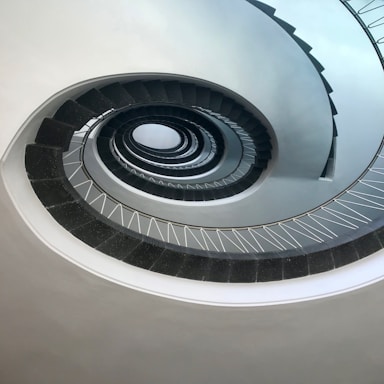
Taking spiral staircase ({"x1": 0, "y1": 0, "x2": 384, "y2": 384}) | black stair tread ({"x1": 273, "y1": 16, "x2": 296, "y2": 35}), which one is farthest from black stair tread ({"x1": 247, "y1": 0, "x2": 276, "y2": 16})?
spiral staircase ({"x1": 0, "y1": 0, "x2": 384, "y2": 384})

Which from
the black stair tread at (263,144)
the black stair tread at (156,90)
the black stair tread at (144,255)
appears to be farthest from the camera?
the black stair tread at (263,144)

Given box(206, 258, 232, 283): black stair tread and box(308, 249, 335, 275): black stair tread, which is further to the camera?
box(206, 258, 232, 283): black stair tread

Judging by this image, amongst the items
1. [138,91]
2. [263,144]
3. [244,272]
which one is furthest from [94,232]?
[263,144]

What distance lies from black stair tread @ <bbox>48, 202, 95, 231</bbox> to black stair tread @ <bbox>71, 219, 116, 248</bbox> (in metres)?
0.04

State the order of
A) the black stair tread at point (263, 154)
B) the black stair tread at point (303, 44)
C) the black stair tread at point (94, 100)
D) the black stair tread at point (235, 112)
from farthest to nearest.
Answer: the black stair tread at point (263, 154), the black stair tread at point (235, 112), the black stair tread at point (303, 44), the black stair tread at point (94, 100)

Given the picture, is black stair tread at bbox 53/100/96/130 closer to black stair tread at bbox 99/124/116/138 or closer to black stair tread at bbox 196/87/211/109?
black stair tread at bbox 196/87/211/109

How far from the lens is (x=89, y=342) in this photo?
3590 mm

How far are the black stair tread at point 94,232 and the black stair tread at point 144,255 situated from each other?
0.99ft

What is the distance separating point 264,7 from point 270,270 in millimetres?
4898

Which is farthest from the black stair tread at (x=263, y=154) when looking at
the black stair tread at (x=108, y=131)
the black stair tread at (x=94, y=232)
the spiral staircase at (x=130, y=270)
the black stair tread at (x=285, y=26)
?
the black stair tread at (x=94, y=232)

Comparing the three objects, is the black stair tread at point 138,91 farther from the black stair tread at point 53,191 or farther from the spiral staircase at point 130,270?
the black stair tread at point 53,191

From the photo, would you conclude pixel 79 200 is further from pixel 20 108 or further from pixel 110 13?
pixel 110 13

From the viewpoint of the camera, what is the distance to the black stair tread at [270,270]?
3479 millimetres

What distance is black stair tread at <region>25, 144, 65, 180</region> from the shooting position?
2.96 meters
